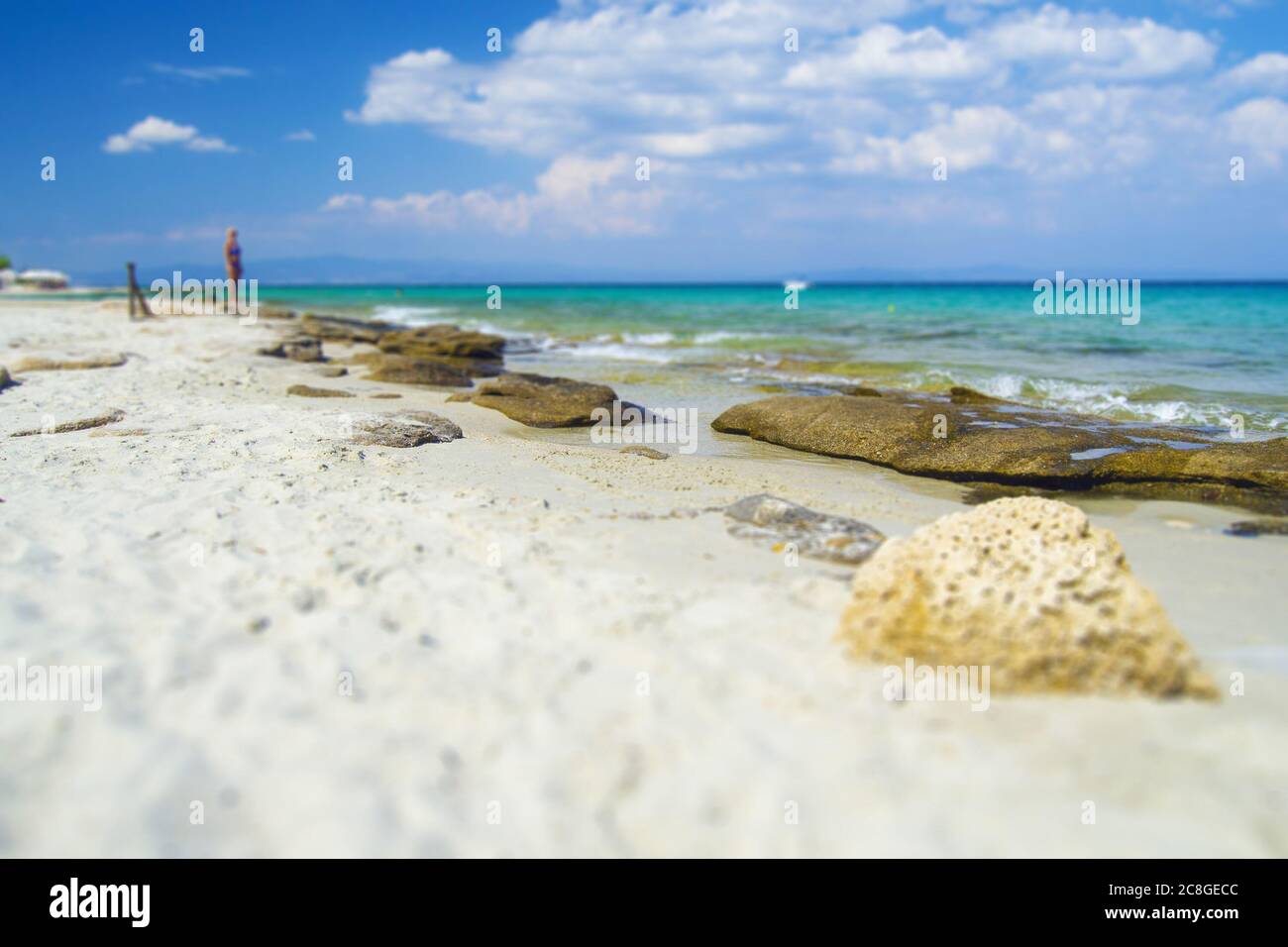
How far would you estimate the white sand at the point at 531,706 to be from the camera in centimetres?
255

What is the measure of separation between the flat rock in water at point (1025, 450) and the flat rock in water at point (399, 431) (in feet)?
9.94

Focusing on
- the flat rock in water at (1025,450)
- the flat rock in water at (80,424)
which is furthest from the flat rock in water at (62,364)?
the flat rock in water at (1025,450)

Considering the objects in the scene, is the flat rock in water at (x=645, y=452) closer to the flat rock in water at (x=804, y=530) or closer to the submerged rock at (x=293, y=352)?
the flat rock in water at (x=804, y=530)

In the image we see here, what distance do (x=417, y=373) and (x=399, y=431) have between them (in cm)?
536

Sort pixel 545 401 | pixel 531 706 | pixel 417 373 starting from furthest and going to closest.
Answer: pixel 417 373, pixel 545 401, pixel 531 706

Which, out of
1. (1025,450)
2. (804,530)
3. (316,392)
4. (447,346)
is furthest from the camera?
(447,346)

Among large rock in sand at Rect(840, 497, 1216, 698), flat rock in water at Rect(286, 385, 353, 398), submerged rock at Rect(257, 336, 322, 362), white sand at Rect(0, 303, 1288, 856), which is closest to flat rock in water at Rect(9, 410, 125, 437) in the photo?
white sand at Rect(0, 303, 1288, 856)

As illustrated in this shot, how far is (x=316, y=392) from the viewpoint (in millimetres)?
10312

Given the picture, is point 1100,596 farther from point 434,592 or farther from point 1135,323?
point 1135,323

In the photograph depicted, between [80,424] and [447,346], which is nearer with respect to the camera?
[80,424]

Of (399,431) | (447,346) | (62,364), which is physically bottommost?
(399,431)

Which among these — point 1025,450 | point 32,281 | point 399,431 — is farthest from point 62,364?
point 32,281

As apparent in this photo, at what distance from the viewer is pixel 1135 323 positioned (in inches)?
1030

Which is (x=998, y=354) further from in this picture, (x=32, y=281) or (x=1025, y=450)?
(x=32, y=281)
